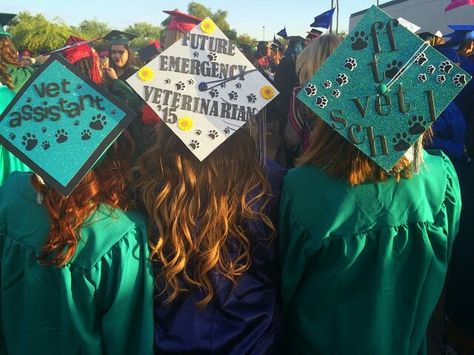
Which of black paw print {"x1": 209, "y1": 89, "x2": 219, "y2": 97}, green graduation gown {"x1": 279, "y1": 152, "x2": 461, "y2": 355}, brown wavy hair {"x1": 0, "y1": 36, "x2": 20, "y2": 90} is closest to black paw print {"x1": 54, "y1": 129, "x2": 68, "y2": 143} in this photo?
black paw print {"x1": 209, "y1": 89, "x2": 219, "y2": 97}

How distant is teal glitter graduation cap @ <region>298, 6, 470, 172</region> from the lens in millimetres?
1516

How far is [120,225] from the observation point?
1.50 m

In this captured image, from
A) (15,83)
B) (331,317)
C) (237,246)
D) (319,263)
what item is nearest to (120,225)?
(237,246)

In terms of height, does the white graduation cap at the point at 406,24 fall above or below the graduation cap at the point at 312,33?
below

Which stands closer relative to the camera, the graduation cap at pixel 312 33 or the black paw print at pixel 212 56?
the black paw print at pixel 212 56

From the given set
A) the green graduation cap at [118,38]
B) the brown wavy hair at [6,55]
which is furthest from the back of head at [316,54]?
the green graduation cap at [118,38]

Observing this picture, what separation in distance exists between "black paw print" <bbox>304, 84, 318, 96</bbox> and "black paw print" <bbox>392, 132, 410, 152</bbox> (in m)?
0.33

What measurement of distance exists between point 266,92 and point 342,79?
275 mm

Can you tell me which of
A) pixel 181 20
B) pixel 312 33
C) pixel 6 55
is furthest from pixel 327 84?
pixel 312 33

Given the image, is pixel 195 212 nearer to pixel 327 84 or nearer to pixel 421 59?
pixel 327 84

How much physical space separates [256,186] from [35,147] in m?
0.77

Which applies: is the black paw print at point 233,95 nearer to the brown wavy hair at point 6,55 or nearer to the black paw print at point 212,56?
the black paw print at point 212,56

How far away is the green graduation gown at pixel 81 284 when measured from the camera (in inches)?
57.9

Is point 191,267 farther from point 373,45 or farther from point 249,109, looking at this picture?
point 373,45
